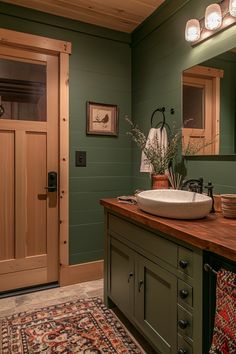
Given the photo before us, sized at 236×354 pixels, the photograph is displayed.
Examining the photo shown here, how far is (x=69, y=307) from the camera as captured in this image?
6.78 feet

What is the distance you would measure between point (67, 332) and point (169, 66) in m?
2.11

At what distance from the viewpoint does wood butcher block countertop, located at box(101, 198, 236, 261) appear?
97cm

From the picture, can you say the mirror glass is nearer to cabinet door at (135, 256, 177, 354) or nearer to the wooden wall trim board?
cabinet door at (135, 256, 177, 354)

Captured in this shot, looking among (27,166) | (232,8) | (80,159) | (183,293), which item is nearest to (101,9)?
(232,8)

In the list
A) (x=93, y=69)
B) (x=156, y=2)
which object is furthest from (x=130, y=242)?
(x=156, y=2)

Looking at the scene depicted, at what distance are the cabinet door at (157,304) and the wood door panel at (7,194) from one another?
4.24 ft

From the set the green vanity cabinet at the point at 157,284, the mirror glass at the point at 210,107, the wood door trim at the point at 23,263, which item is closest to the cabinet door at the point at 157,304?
the green vanity cabinet at the point at 157,284

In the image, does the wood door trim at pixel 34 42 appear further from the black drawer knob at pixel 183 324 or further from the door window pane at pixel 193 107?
the black drawer knob at pixel 183 324

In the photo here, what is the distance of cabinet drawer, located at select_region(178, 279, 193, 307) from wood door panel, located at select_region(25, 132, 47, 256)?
154 centimetres

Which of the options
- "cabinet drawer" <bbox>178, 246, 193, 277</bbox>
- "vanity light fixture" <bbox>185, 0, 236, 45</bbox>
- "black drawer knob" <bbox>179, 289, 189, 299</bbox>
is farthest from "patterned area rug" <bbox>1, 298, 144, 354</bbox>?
"vanity light fixture" <bbox>185, 0, 236, 45</bbox>

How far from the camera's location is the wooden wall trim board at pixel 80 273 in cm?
245

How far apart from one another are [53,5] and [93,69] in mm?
595

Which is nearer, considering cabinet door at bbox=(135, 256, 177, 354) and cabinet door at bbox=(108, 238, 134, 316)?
cabinet door at bbox=(135, 256, 177, 354)

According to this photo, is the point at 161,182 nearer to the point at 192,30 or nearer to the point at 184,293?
the point at 184,293
